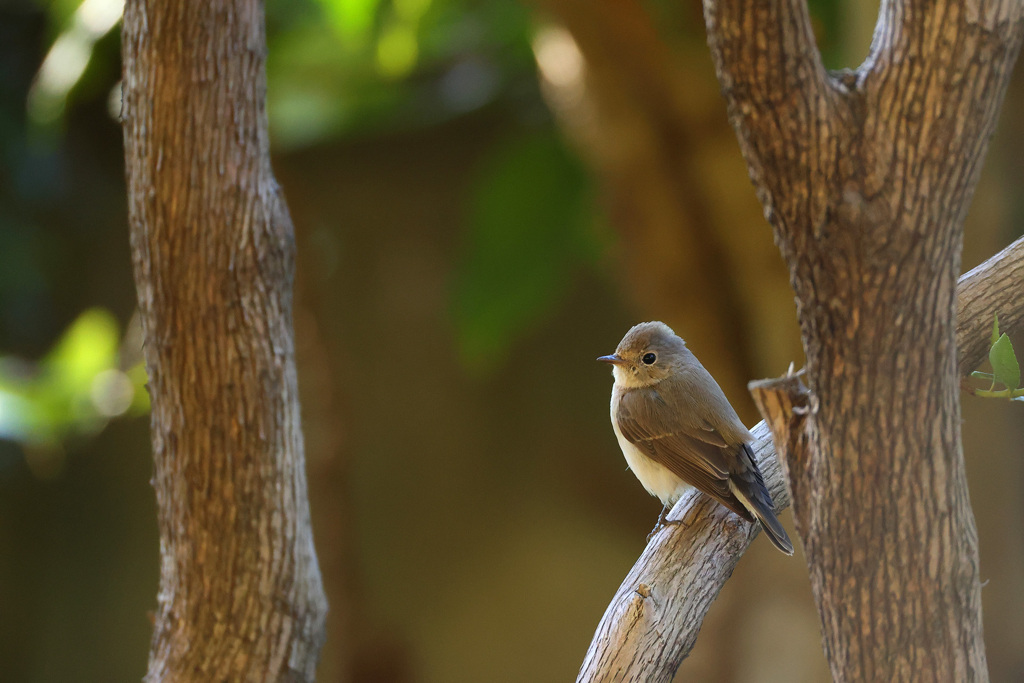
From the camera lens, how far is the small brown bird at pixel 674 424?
1214mm

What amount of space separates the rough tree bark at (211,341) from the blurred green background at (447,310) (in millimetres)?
1260

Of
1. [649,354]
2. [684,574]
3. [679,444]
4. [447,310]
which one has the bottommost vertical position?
[684,574]

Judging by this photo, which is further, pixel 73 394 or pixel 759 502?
pixel 73 394

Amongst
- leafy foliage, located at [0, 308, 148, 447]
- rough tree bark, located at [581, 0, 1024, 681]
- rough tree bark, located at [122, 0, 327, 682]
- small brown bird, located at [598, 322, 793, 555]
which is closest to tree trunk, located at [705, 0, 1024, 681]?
rough tree bark, located at [581, 0, 1024, 681]

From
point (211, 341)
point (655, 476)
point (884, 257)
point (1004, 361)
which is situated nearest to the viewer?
point (884, 257)

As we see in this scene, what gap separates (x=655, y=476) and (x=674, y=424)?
107mm

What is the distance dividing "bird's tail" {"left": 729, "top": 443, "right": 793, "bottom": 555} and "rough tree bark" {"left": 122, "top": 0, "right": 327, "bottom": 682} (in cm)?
68

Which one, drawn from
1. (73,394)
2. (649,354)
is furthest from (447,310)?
(649,354)

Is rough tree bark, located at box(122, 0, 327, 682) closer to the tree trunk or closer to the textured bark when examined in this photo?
the textured bark

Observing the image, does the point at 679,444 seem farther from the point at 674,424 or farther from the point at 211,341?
the point at 211,341

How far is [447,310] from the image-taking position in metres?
3.31

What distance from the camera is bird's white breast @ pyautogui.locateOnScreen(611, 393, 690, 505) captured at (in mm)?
1399

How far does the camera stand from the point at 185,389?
4.27 ft

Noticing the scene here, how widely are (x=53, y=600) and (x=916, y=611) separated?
146 inches
